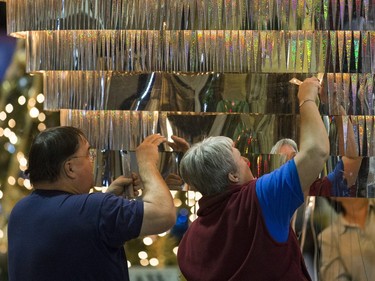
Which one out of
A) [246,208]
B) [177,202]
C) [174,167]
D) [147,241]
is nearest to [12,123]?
[147,241]

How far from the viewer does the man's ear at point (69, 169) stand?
254cm

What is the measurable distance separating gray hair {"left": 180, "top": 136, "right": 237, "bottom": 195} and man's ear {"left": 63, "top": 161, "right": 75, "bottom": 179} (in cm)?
30

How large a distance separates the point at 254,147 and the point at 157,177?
0.35 metres

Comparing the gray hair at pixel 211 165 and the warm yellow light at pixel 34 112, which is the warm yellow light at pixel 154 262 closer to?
the gray hair at pixel 211 165

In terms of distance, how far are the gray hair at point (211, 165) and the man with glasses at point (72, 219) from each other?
94mm

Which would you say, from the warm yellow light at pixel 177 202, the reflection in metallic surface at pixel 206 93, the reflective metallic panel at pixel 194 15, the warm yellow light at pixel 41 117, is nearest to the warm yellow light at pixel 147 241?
the warm yellow light at pixel 177 202

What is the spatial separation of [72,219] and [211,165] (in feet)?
1.27

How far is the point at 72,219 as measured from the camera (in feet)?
8.02

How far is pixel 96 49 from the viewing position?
113 inches

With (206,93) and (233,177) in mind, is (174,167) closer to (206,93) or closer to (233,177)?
(206,93)

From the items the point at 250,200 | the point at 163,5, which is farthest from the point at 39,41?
the point at 250,200

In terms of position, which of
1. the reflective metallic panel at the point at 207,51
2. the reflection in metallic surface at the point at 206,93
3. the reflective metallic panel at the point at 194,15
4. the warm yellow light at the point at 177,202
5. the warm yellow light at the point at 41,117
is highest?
the reflective metallic panel at the point at 194,15

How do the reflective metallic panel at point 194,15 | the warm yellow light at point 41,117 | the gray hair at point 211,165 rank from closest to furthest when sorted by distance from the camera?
the gray hair at point 211,165
the reflective metallic panel at point 194,15
the warm yellow light at point 41,117

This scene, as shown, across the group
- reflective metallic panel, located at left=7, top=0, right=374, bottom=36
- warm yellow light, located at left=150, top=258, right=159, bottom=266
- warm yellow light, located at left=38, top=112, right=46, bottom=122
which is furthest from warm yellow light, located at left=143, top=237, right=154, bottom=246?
warm yellow light, located at left=38, top=112, right=46, bottom=122
